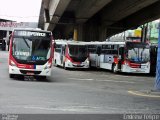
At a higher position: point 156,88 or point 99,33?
point 99,33

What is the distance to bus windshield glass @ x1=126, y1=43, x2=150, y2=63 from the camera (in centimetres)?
3516

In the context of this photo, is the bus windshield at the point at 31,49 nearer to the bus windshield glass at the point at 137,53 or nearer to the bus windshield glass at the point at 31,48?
the bus windshield glass at the point at 31,48

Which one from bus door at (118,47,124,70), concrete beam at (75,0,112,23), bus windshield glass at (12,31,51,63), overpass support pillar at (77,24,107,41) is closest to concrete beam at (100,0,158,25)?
overpass support pillar at (77,24,107,41)

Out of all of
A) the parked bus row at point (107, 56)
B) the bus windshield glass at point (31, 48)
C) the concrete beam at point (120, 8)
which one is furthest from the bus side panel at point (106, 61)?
the bus windshield glass at point (31, 48)

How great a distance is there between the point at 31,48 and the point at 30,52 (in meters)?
0.25

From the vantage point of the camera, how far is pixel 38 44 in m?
23.8

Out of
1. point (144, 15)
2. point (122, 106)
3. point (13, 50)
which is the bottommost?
point (122, 106)

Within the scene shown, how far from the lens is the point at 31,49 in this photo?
23547 mm

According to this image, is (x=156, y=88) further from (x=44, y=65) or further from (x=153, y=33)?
(x=153, y=33)

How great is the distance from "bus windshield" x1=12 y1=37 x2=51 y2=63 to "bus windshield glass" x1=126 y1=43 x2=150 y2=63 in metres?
12.8

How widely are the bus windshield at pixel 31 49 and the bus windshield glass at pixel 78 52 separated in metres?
14.8

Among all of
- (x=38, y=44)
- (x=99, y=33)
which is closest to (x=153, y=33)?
(x=99, y=33)

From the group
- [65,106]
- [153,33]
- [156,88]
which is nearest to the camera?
[65,106]

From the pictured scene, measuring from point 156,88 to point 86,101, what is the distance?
23.4 feet
